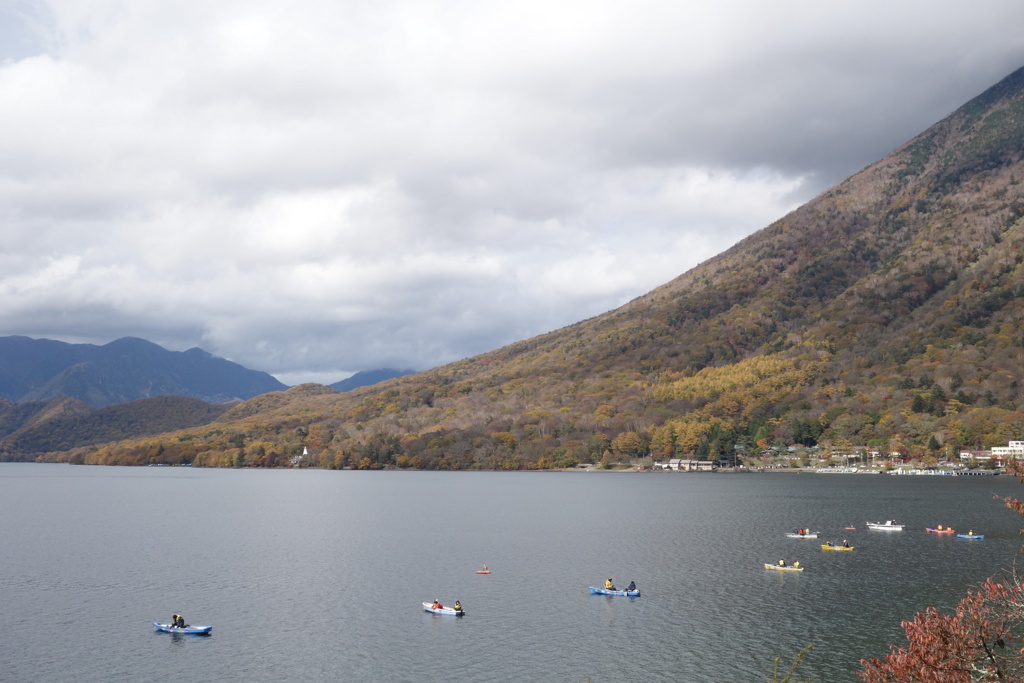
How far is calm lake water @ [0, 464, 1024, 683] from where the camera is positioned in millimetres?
63125

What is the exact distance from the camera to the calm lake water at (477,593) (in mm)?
63125

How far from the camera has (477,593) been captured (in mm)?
87750

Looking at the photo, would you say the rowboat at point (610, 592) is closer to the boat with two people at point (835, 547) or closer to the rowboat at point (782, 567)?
the rowboat at point (782, 567)

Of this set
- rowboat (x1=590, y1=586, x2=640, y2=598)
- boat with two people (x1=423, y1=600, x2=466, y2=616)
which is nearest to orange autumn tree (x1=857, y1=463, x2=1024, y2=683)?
boat with two people (x1=423, y1=600, x2=466, y2=616)

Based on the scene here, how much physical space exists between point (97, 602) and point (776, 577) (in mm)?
79120

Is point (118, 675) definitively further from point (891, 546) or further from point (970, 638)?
point (891, 546)

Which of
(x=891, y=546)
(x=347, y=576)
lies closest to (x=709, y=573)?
(x=891, y=546)

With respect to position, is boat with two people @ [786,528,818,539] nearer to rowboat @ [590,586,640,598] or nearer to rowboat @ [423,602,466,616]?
rowboat @ [590,586,640,598]

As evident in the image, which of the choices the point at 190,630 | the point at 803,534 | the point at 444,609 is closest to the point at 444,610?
the point at 444,609

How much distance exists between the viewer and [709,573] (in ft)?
319

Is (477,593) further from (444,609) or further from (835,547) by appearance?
(835,547)

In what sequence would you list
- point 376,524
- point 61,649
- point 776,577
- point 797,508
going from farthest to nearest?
1. point 797,508
2. point 376,524
3. point 776,577
4. point 61,649

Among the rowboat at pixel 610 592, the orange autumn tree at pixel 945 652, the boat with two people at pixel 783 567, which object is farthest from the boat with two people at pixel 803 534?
the orange autumn tree at pixel 945 652

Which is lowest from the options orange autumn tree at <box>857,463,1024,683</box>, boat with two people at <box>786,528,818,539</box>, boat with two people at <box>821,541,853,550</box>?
boat with two people at <box>821,541,853,550</box>
